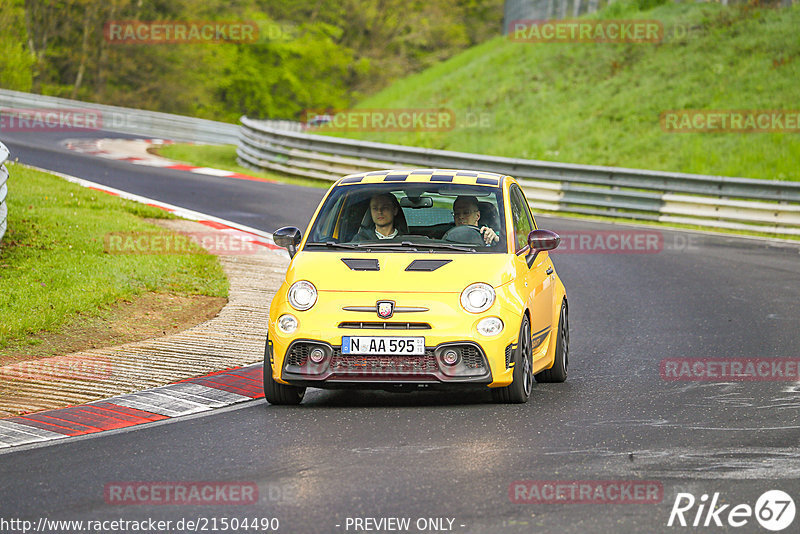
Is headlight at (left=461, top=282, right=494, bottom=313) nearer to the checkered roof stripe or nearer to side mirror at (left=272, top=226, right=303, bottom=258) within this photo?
the checkered roof stripe

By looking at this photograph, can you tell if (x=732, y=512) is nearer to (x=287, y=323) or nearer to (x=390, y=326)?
(x=390, y=326)

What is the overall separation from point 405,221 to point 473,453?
117 inches

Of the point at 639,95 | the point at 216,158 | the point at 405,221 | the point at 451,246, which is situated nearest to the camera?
the point at 451,246

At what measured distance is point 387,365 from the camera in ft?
25.4

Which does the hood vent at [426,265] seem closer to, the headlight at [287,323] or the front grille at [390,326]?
the front grille at [390,326]

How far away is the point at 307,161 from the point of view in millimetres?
28531

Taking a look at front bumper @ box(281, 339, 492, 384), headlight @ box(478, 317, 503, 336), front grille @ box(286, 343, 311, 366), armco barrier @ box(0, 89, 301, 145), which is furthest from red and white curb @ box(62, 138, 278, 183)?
headlight @ box(478, 317, 503, 336)

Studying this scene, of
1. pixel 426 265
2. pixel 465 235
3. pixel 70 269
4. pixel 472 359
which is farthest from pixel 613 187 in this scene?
pixel 472 359

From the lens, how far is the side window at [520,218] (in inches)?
350

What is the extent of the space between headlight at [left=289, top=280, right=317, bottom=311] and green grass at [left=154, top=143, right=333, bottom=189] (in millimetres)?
18750

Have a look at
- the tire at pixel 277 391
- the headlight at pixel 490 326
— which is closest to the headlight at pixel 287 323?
the tire at pixel 277 391

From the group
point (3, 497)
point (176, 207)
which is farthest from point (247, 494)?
point (176, 207)

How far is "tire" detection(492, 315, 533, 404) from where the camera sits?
313 inches

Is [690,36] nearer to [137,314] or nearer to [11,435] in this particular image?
[137,314]
